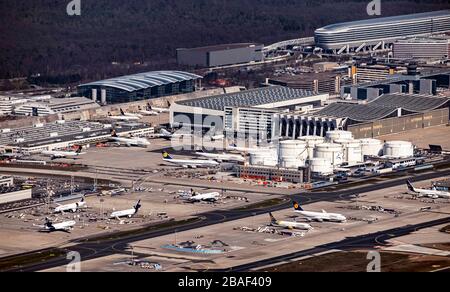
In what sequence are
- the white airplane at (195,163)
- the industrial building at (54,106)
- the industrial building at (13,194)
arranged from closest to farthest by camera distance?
the industrial building at (13,194) → the white airplane at (195,163) → the industrial building at (54,106)

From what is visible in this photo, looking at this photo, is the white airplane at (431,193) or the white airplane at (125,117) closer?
the white airplane at (431,193)

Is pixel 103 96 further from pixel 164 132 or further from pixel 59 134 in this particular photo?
pixel 164 132

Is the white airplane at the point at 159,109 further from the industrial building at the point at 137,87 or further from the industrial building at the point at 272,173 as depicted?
the industrial building at the point at 272,173

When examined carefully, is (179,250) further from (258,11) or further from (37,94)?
(258,11)

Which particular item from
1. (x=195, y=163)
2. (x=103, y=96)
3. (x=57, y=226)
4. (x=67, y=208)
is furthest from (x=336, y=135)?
(x=103, y=96)

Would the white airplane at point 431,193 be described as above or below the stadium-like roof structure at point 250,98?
below

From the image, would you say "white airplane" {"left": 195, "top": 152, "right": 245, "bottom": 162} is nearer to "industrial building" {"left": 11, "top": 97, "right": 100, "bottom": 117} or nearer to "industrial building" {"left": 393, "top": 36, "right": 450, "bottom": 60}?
"industrial building" {"left": 11, "top": 97, "right": 100, "bottom": 117}

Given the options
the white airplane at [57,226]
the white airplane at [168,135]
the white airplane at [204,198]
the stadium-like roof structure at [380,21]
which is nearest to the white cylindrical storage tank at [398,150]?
the white airplane at [168,135]
